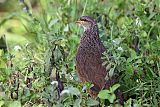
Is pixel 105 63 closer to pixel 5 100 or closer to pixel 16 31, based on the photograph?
pixel 5 100

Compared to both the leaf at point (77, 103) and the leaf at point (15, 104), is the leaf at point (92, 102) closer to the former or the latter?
the leaf at point (77, 103)

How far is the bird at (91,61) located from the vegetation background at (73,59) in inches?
3.2

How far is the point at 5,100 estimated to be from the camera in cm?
464

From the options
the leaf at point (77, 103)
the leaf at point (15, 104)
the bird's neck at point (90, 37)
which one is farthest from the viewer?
the bird's neck at point (90, 37)

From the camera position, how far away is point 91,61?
4742mm

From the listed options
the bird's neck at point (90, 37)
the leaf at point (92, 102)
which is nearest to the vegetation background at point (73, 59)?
the leaf at point (92, 102)

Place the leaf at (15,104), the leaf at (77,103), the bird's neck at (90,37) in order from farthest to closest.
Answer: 1. the bird's neck at (90,37)
2. the leaf at (15,104)
3. the leaf at (77,103)

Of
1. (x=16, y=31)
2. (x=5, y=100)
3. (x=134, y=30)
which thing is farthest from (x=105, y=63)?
(x=16, y=31)

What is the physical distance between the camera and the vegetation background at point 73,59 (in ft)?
14.7

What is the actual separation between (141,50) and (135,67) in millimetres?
549

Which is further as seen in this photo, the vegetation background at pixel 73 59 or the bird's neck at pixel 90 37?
the bird's neck at pixel 90 37

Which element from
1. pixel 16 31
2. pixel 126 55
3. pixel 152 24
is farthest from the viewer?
pixel 16 31

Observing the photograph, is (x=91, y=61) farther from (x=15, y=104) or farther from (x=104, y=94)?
(x=15, y=104)

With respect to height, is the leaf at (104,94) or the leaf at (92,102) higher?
the leaf at (104,94)
